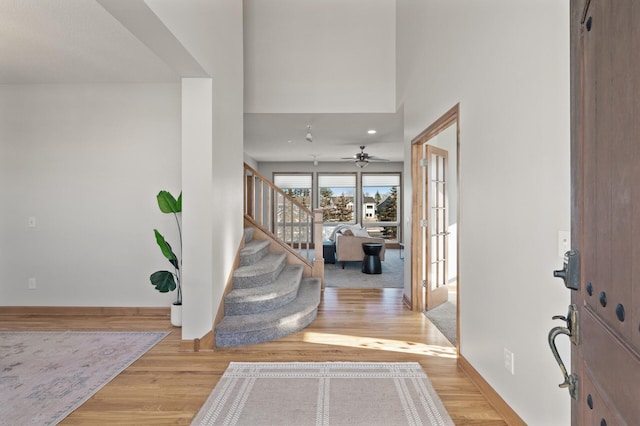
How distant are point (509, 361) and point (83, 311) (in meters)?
4.34

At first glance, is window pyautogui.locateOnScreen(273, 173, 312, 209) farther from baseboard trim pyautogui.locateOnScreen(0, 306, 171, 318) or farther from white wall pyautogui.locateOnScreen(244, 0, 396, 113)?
baseboard trim pyautogui.locateOnScreen(0, 306, 171, 318)

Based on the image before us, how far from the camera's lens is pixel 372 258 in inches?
245

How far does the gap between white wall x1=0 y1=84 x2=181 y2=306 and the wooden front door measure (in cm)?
384

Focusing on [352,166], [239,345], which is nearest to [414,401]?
[239,345]

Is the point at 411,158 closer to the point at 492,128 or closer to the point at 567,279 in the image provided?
the point at 492,128

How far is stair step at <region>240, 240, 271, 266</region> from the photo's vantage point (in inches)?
154

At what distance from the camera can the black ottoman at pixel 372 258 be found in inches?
243

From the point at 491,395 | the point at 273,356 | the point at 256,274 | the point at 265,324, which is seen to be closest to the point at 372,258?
the point at 256,274

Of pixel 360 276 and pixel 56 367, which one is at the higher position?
pixel 360 276

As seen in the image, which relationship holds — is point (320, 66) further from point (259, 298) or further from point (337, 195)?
point (337, 195)

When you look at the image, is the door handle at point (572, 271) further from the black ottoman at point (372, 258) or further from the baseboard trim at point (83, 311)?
the black ottoman at point (372, 258)

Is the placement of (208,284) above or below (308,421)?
above

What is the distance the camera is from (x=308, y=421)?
6.62ft

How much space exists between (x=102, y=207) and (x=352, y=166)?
698cm
